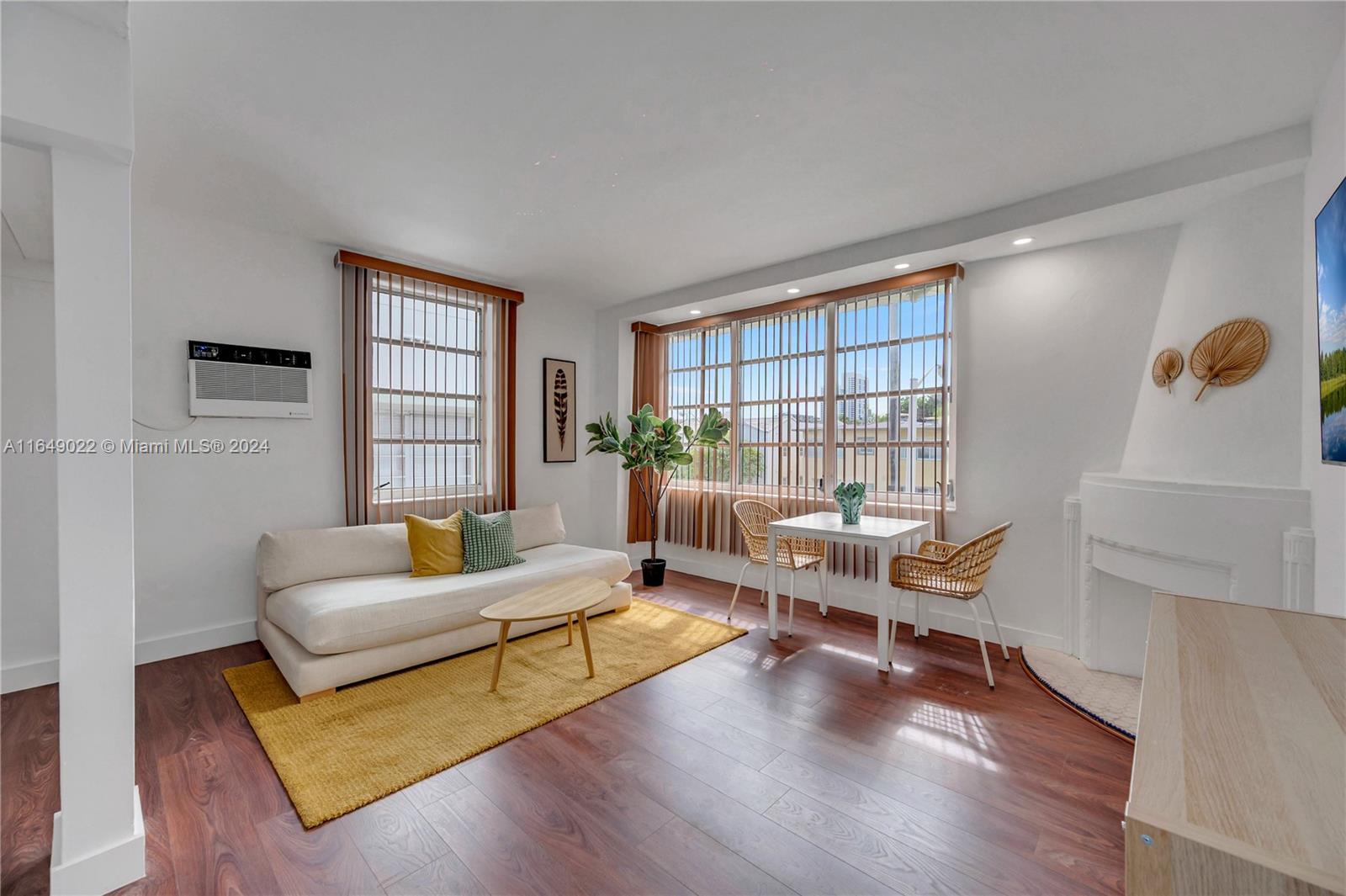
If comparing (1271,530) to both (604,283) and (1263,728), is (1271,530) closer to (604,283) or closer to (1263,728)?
(1263,728)

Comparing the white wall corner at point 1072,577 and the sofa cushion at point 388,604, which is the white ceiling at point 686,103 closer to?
the white wall corner at point 1072,577

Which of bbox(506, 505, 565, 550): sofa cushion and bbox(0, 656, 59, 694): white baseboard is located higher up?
bbox(506, 505, 565, 550): sofa cushion

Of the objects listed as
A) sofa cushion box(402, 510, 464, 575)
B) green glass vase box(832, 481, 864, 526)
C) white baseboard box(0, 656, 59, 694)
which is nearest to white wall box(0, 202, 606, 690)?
white baseboard box(0, 656, 59, 694)

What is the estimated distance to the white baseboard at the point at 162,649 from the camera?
2.95 metres

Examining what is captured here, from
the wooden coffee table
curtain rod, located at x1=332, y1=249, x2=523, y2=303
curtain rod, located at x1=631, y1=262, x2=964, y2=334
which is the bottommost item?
the wooden coffee table

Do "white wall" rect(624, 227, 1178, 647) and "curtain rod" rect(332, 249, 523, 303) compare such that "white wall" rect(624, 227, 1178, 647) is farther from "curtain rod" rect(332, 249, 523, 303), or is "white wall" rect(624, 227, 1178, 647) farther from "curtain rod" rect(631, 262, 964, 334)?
"curtain rod" rect(332, 249, 523, 303)

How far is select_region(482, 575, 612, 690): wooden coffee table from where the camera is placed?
9.73 ft

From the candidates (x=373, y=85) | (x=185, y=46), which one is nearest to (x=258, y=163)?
(x=185, y=46)

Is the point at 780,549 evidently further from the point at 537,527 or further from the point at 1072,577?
the point at 537,527

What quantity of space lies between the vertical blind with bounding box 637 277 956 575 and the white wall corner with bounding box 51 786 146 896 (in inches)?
158

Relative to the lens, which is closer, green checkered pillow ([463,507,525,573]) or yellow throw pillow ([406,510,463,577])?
yellow throw pillow ([406,510,463,577])

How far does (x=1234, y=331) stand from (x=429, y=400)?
4.91 meters

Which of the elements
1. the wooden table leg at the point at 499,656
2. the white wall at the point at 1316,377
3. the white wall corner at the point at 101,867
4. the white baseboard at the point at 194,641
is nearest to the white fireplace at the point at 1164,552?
the white wall at the point at 1316,377

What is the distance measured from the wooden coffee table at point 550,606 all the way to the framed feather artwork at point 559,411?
1952 millimetres
